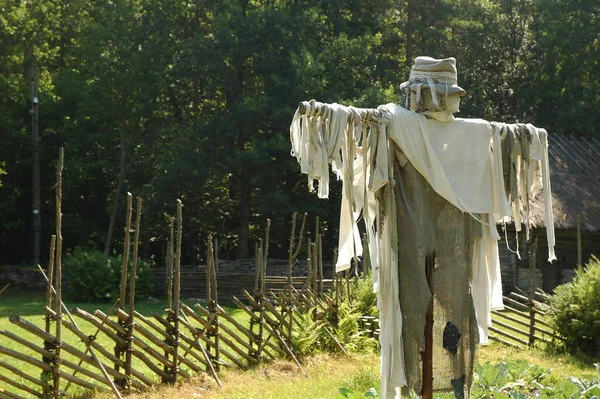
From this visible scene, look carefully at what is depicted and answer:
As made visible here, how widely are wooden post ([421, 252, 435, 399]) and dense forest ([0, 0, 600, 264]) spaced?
16.4m

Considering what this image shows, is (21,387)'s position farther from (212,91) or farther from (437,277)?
(212,91)

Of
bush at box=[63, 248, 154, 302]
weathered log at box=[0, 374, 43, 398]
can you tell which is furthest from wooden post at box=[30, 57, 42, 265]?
weathered log at box=[0, 374, 43, 398]

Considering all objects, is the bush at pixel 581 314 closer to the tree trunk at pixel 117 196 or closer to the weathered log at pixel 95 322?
the weathered log at pixel 95 322

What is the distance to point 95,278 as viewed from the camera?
64.4 ft

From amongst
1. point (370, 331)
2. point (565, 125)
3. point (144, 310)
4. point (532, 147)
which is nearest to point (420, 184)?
point (532, 147)

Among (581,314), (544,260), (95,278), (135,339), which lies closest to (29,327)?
(135,339)

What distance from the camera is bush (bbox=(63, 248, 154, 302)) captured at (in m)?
19.6

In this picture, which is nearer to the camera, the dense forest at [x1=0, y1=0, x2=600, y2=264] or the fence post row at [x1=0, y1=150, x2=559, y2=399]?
the fence post row at [x1=0, y1=150, x2=559, y2=399]

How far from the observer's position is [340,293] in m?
12.6

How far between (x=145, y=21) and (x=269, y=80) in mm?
4366

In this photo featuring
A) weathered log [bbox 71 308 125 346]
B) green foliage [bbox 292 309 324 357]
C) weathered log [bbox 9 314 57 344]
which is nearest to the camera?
weathered log [bbox 9 314 57 344]

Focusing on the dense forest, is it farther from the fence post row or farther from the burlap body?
the burlap body

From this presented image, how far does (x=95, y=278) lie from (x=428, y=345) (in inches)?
607

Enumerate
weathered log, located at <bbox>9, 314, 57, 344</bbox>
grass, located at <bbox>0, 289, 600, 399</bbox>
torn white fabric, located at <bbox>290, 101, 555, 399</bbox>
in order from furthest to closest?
grass, located at <bbox>0, 289, 600, 399</bbox>
weathered log, located at <bbox>9, 314, 57, 344</bbox>
torn white fabric, located at <bbox>290, 101, 555, 399</bbox>
